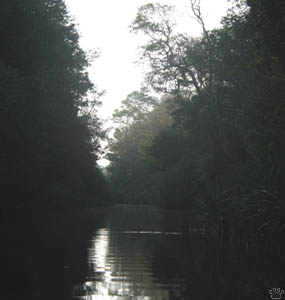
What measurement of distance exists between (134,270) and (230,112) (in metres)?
14.5

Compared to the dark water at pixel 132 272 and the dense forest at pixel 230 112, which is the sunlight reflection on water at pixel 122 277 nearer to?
the dark water at pixel 132 272

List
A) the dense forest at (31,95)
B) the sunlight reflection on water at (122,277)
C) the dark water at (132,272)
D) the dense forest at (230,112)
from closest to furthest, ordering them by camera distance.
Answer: the sunlight reflection on water at (122,277)
the dark water at (132,272)
the dense forest at (230,112)
the dense forest at (31,95)

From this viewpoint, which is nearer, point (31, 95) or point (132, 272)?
point (132, 272)

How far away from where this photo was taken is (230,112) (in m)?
23.2

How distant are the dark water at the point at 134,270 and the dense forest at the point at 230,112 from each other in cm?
194

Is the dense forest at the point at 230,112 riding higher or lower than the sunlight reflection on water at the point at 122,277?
higher

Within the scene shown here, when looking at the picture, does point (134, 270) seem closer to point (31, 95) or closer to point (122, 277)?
point (122, 277)

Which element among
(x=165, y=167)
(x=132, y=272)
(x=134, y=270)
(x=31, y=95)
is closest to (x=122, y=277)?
(x=132, y=272)

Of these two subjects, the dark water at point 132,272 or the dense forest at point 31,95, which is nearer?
the dark water at point 132,272

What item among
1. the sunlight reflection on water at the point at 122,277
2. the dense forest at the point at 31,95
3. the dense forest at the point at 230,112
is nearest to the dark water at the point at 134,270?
the sunlight reflection on water at the point at 122,277

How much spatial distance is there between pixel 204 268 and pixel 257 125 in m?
9.61

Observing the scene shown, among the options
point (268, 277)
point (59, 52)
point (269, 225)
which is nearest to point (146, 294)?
point (268, 277)

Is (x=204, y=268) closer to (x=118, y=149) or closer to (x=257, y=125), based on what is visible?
(x=257, y=125)

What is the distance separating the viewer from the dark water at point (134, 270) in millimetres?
7520
